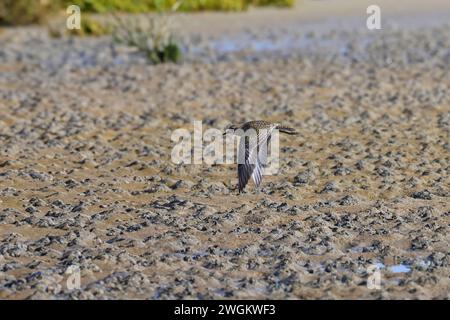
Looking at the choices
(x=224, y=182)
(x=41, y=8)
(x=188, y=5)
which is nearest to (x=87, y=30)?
(x=41, y=8)

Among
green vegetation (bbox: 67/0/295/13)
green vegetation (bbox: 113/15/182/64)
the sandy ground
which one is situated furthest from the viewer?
green vegetation (bbox: 67/0/295/13)

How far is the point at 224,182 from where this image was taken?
901 cm

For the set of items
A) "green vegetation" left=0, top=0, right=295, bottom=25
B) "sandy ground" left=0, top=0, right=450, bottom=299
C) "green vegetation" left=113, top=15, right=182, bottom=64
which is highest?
"green vegetation" left=0, top=0, right=295, bottom=25

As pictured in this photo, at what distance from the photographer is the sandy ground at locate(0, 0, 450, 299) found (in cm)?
665

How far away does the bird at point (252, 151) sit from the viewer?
25.2 ft

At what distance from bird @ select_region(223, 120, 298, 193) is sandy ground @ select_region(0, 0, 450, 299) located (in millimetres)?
324

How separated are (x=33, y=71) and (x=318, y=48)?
433 cm

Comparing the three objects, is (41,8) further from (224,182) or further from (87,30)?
(224,182)

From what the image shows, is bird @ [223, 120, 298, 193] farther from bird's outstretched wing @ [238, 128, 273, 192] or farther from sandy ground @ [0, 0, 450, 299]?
sandy ground @ [0, 0, 450, 299]

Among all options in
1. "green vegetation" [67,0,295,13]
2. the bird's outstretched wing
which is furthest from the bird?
"green vegetation" [67,0,295,13]

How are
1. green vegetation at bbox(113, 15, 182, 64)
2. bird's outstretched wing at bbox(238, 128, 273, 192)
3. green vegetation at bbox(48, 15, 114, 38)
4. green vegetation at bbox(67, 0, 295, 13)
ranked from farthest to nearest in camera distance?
green vegetation at bbox(67, 0, 295, 13) → green vegetation at bbox(48, 15, 114, 38) → green vegetation at bbox(113, 15, 182, 64) → bird's outstretched wing at bbox(238, 128, 273, 192)

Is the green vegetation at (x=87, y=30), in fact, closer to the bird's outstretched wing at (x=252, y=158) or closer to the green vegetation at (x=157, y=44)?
the green vegetation at (x=157, y=44)
